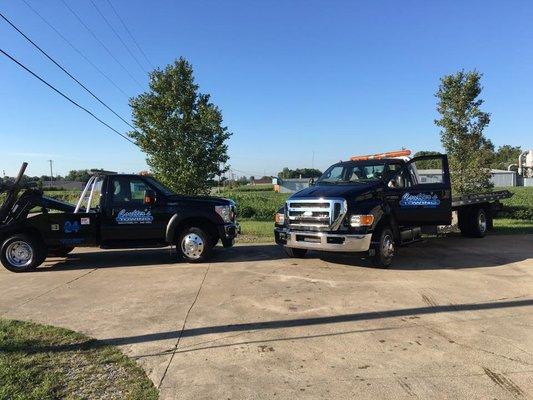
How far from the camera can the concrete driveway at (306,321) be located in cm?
429

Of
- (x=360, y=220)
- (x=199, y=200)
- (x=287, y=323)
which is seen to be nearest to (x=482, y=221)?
(x=360, y=220)

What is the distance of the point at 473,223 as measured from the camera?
1412 cm

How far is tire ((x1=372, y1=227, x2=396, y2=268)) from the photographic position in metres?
9.28

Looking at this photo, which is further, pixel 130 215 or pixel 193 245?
pixel 193 245

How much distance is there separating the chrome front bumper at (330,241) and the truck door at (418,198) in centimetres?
179

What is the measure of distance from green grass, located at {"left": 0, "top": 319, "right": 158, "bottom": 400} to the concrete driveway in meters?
0.21

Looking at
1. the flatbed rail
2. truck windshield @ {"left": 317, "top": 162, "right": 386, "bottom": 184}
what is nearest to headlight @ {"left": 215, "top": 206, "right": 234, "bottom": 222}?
truck windshield @ {"left": 317, "top": 162, "right": 386, "bottom": 184}

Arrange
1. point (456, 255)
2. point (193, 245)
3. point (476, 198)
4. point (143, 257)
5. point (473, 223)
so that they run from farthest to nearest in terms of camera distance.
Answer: point (473, 223) → point (476, 198) → point (143, 257) → point (456, 255) → point (193, 245)

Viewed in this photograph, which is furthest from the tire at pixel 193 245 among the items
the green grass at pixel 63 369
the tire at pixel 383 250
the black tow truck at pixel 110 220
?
the green grass at pixel 63 369

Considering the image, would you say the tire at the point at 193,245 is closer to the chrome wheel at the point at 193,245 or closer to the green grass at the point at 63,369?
the chrome wheel at the point at 193,245

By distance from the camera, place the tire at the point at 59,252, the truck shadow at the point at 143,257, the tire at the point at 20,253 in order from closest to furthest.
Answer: the tire at the point at 20,253 → the truck shadow at the point at 143,257 → the tire at the point at 59,252

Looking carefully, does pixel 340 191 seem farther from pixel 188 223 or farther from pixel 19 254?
pixel 19 254

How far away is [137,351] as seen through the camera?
5.06 meters

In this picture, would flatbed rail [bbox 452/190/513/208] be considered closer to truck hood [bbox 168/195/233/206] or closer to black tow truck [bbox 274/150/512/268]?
black tow truck [bbox 274/150/512/268]
